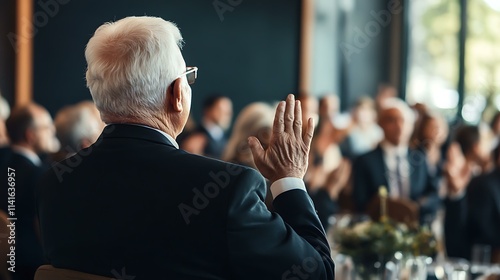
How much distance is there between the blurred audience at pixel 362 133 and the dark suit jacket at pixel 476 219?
3.81m

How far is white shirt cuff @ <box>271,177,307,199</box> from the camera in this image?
1962mm

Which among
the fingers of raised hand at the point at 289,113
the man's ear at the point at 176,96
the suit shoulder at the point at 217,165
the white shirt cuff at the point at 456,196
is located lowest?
the white shirt cuff at the point at 456,196

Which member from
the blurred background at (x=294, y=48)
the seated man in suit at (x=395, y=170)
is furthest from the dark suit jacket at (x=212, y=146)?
the seated man in suit at (x=395, y=170)

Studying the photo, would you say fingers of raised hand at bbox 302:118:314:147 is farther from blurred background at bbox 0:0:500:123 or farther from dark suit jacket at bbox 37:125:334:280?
blurred background at bbox 0:0:500:123

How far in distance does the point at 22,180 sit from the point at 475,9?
9.62 metres

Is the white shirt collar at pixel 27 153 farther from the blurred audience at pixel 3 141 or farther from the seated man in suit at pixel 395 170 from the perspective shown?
the seated man in suit at pixel 395 170

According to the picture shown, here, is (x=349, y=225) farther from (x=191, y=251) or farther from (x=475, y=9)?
(x=475, y=9)

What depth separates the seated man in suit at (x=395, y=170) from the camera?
6.30 m

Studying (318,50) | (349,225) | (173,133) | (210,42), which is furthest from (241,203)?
(318,50)

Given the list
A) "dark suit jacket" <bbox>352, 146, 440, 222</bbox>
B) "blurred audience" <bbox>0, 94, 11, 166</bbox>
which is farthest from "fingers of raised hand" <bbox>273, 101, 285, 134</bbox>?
"dark suit jacket" <bbox>352, 146, 440, 222</bbox>

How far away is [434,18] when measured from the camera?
1327 centimetres

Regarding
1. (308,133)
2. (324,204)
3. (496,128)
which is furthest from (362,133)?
(308,133)

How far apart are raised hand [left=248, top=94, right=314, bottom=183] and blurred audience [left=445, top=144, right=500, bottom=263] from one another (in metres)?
3.36

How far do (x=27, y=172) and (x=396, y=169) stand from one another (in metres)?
2.81
